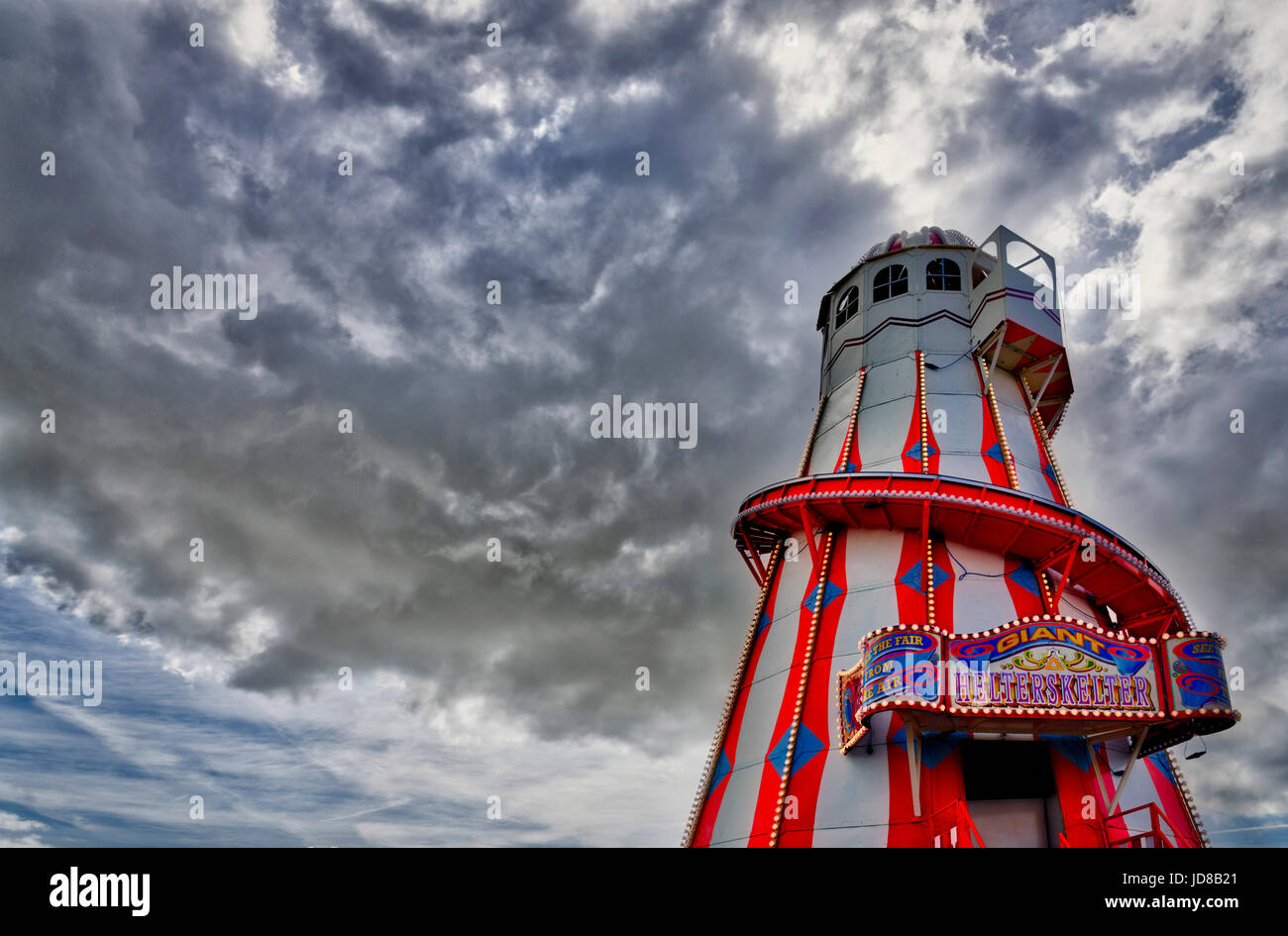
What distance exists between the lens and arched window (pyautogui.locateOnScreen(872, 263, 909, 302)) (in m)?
30.1

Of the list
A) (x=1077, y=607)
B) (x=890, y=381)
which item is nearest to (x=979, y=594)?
(x=1077, y=607)

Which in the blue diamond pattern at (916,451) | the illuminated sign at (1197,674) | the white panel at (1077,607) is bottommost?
the illuminated sign at (1197,674)

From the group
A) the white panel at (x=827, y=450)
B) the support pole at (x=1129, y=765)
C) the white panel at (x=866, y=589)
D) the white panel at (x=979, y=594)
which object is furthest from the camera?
the white panel at (x=827, y=450)

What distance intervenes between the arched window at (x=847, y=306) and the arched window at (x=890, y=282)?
0.89 meters

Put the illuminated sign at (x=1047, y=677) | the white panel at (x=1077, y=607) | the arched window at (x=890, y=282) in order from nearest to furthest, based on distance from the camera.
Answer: the illuminated sign at (x=1047, y=677) < the white panel at (x=1077, y=607) < the arched window at (x=890, y=282)

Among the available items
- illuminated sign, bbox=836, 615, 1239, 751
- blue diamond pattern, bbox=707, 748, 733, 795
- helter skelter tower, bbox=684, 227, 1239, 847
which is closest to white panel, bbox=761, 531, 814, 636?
helter skelter tower, bbox=684, 227, 1239, 847

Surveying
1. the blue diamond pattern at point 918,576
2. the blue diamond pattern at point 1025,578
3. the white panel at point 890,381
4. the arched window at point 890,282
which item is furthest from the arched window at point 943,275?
the blue diamond pattern at point 918,576

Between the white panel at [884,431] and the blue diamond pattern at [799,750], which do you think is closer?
the blue diamond pattern at [799,750]

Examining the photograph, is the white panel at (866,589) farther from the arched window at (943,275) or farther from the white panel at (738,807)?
the arched window at (943,275)

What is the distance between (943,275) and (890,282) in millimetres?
1794

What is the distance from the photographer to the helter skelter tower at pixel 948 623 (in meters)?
17.6

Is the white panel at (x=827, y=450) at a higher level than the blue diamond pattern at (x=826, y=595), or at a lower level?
higher

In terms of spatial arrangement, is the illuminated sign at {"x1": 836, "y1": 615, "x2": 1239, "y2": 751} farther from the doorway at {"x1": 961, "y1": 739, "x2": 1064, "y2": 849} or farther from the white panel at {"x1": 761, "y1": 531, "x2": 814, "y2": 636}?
the white panel at {"x1": 761, "y1": 531, "x2": 814, "y2": 636}

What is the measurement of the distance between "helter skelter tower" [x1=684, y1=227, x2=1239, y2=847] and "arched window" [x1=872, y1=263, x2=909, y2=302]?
0.25 ft
